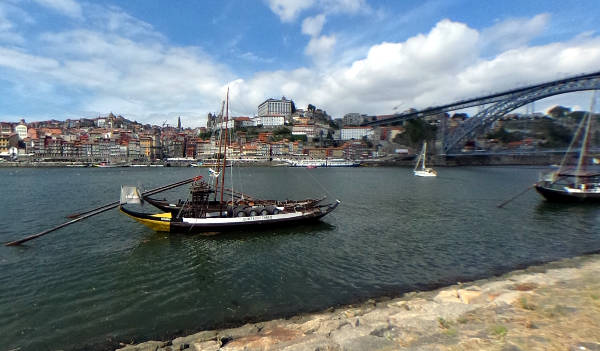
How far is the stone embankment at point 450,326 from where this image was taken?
5184mm

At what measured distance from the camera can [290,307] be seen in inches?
340

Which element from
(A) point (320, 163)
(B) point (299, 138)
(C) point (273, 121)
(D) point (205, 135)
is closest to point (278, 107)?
(C) point (273, 121)

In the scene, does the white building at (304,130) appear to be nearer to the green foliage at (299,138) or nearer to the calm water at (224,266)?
the green foliage at (299,138)

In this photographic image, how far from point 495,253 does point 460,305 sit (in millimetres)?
8219

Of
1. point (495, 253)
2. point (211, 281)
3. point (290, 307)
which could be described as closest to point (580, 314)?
point (290, 307)

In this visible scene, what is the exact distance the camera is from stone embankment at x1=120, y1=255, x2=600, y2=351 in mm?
5184

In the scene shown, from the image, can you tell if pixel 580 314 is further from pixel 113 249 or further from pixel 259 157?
pixel 259 157

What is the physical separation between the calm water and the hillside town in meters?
77.6

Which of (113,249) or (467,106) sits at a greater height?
(467,106)

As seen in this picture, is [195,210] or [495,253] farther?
[195,210]

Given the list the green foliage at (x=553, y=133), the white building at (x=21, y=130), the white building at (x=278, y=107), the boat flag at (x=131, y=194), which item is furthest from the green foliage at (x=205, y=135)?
the green foliage at (x=553, y=133)

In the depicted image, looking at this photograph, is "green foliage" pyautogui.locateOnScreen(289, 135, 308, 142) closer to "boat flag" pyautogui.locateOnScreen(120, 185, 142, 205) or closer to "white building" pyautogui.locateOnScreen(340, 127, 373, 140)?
"white building" pyautogui.locateOnScreen(340, 127, 373, 140)

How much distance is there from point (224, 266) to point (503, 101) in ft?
300

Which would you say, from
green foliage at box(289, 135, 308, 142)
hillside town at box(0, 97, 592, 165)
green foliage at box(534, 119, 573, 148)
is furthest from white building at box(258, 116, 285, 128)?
green foliage at box(534, 119, 573, 148)
